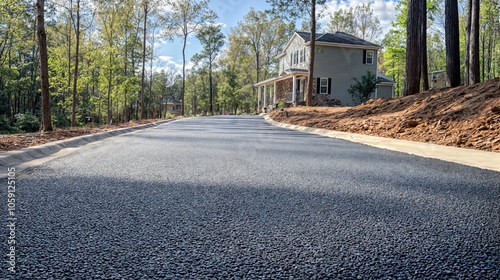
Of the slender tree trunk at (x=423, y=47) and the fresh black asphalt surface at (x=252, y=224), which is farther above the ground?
the slender tree trunk at (x=423, y=47)

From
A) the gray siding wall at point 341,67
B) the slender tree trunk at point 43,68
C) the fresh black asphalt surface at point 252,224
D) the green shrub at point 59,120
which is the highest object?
the gray siding wall at point 341,67

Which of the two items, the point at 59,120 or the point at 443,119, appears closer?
the point at 443,119

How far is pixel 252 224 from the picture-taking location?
7.11 ft

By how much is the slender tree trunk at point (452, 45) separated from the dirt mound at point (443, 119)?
6.49 feet

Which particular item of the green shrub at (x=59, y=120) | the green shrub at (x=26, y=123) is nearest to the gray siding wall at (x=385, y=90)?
the green shrub at (x=59, y=120)

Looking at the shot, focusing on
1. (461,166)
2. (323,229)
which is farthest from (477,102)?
(323,229)

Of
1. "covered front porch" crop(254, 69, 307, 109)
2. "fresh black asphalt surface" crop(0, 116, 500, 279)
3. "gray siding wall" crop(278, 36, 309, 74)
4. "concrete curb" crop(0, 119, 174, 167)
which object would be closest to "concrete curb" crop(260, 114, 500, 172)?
"fresh black asphalt surface" crop(0, 116, 500, 279)

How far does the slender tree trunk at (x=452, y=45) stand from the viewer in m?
12.3

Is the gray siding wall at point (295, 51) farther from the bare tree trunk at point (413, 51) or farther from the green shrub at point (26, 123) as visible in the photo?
the green shrub at point (26, 123)

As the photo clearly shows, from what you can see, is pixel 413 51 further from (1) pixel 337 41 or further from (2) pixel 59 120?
(2) pixel 59 120

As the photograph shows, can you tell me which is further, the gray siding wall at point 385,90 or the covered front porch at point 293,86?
the gray siding wall at point 385,90

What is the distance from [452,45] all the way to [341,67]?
58.5ft

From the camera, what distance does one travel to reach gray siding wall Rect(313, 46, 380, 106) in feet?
97.3

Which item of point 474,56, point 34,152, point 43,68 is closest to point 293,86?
point 474,56
